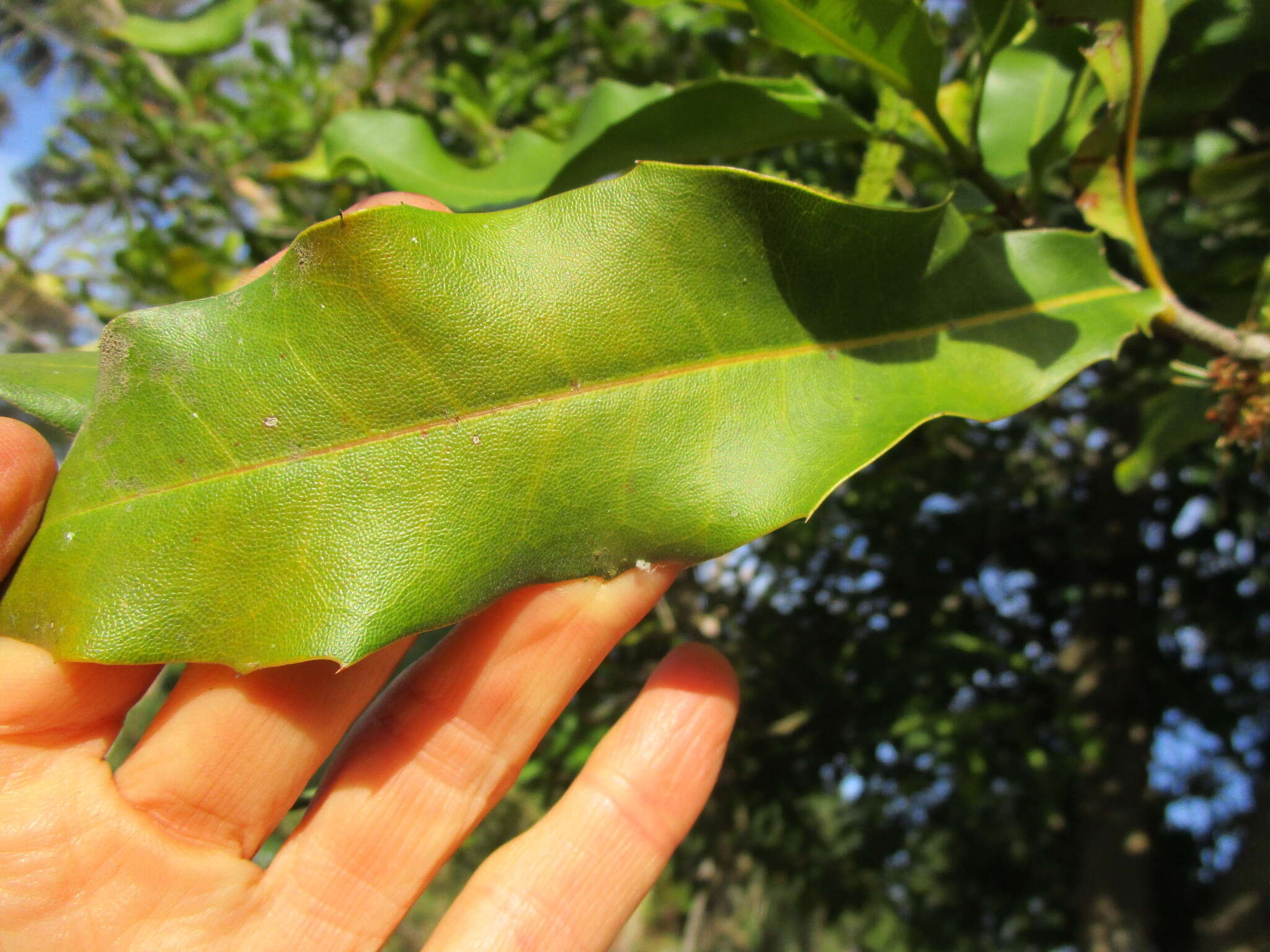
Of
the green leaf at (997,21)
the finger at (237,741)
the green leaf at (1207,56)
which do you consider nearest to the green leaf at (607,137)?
the green leaf at (997,21)

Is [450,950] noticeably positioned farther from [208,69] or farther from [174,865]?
[208,69]

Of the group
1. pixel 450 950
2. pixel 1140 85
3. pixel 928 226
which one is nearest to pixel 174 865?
pixel 450 950

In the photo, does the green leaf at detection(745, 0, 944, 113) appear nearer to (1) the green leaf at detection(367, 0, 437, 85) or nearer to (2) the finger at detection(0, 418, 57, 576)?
(1) the green leaf at detection(367, 0, 437, 85)

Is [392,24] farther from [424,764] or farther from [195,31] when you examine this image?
[424,764]

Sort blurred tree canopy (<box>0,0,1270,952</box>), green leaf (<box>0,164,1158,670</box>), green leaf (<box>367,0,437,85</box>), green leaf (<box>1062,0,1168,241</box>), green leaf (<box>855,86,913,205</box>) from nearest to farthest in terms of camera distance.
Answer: green leaf (<box>0,164,1158,670</box>) → green leaf (<box>1062,0,1168,241</box>) → green leaf (<box>855,86,913,205</box>) → green leaf (<box>367,0,437,85</box>) → blurred tree canopy (<box>0,0,1270,952</box>)

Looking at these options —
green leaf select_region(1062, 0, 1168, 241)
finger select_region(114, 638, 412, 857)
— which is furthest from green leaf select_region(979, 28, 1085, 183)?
finger select_region(114, 638, 412, 857)

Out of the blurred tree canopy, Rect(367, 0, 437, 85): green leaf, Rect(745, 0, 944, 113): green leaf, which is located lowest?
the blurred tree canopy
